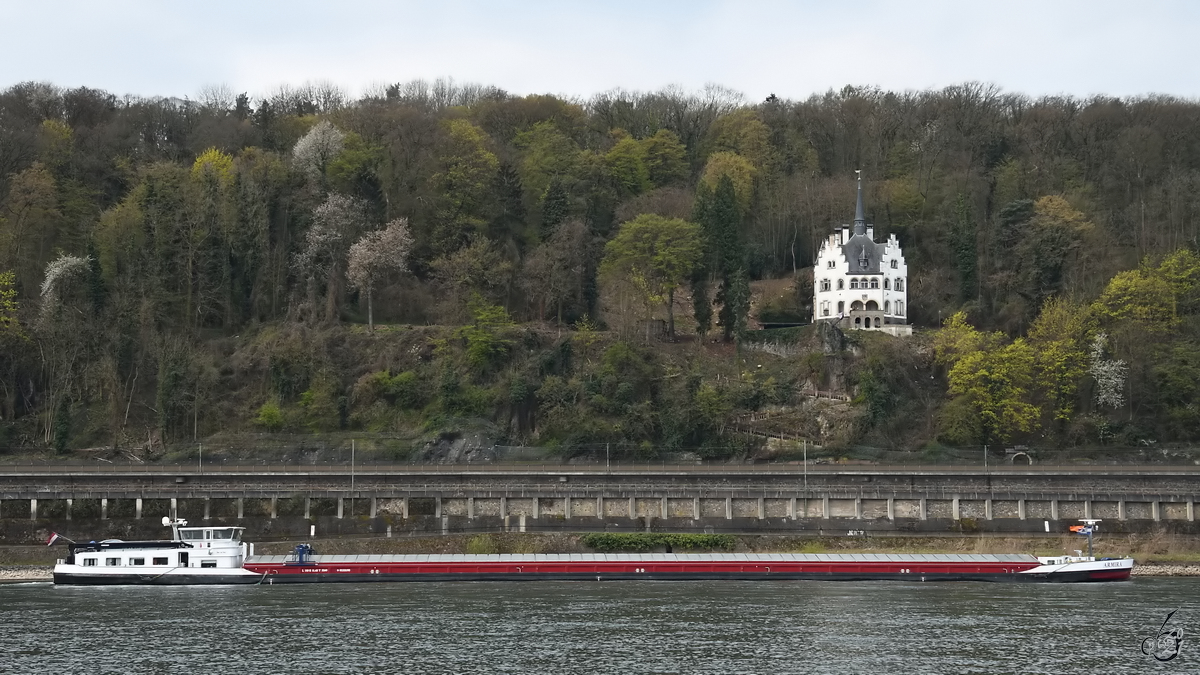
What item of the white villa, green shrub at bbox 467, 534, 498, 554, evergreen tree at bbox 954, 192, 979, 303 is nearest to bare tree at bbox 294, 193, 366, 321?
green shrub at bbox 467, 534, 498, 554

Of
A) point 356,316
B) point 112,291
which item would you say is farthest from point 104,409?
point 356,316

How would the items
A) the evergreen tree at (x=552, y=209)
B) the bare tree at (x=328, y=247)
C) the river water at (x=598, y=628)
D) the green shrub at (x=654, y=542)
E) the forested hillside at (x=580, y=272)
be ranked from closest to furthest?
the river water at (x=598, y=628)
the green shrub at (x=654, y=542)
the forested hillside at (x=580, y=272)
the bare tree at (x=328, y=247)
the evergreen tree at (x=552, y=209)

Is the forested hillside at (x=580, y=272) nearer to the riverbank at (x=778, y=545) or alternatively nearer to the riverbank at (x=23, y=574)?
the riverbank at (x=778, y=545)

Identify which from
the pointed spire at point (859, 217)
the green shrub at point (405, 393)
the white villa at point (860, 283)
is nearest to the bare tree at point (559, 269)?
the green shrub at point (405, 393)

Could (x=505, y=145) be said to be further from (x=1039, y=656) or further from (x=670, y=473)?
(x=1039, y=656)

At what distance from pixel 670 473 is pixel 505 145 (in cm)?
4994

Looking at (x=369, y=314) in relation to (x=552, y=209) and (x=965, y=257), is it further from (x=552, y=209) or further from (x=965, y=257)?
(x=965, y=257)

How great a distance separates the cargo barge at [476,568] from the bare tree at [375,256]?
3849 centimetres

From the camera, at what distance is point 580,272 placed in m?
114

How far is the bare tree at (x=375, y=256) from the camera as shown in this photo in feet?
367

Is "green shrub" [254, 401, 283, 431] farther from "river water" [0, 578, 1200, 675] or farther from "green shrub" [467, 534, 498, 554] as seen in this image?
"river water" [0, 578, 1200, 675]

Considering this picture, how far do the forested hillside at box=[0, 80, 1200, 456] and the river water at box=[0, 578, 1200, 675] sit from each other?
3048 cm

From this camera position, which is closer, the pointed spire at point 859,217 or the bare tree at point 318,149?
the pointed spire at point 859,217

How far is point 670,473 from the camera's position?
87.3 metres
